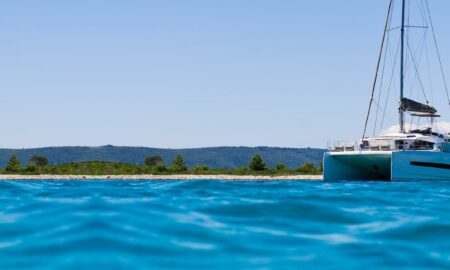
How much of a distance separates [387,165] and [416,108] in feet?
13.1

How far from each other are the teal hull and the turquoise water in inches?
914

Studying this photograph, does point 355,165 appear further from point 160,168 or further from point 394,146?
point 160,168

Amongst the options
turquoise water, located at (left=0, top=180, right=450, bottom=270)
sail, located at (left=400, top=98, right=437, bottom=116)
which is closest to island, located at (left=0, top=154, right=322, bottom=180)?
sail, located at (left=400, top=98, right=437, bottom=116)

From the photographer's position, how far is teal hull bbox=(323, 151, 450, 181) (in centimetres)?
3027

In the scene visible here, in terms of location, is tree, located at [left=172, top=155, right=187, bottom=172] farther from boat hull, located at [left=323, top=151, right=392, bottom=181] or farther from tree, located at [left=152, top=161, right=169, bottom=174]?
boat hull, located at [left=323, top=151, right=392, bottom=181]

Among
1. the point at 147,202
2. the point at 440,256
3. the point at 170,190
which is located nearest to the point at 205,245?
the point at 440,256

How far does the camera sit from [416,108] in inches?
1357

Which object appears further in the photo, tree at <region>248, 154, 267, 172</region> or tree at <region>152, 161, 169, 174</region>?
tree at <region>248, 154, 267, 172</region>

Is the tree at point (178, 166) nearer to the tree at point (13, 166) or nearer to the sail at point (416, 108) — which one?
the tree at point (13, 166)

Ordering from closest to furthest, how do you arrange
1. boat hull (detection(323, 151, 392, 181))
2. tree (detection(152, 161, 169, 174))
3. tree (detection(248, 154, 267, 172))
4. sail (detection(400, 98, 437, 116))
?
1. boat hull (detection(323, 151, 392, 181))
2. sail (detection(400, 98, 437, 116))
3. tree (detection(152, 161, 169, 174))
4. tree (detection(248, 154, 267, 172))

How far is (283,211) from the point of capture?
6703 millimetres

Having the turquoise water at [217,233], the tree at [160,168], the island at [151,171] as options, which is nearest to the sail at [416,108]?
the island at [151,171]

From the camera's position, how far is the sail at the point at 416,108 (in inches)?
1344

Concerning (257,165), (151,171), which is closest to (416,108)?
(257,165)
